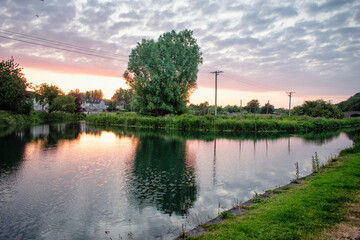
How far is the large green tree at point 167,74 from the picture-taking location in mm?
44969

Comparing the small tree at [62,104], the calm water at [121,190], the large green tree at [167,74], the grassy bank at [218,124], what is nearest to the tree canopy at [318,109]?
the grassy bank at [218,124]

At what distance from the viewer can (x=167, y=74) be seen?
44281mm

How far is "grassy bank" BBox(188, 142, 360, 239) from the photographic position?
4.78 meters

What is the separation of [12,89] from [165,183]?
47455 mm

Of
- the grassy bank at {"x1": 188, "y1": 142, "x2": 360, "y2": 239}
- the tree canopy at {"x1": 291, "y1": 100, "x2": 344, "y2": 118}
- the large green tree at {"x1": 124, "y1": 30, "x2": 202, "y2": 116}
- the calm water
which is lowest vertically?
the calm water

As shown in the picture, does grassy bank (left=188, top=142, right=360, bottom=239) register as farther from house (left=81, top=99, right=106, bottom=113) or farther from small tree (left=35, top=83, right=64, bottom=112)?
house (left=81, top=99, right=106, bottom=113)

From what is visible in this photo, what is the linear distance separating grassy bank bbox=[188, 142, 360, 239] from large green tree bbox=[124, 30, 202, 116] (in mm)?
38173

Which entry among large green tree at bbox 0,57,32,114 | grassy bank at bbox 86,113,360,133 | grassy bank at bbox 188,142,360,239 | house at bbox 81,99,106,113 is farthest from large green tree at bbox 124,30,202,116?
house at bbox 81,99,106,113

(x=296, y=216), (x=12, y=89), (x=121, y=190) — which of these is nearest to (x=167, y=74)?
(x=12, y=89)

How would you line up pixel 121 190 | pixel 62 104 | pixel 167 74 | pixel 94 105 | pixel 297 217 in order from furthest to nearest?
pixel 94 105 → pixel 62 104 → pixel 167 74 → pixel 121 190 → pixel 297 217

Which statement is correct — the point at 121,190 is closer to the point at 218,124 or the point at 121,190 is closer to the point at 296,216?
the point at 296,216

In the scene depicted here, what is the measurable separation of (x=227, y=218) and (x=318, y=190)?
364cm

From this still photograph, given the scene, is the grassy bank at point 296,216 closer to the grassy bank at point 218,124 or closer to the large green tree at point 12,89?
the grassy bank at point 218,124

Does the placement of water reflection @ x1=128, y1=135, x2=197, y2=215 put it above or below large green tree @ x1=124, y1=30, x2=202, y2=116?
below
